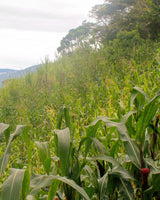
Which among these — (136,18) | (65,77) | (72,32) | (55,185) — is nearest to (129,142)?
(55,185)

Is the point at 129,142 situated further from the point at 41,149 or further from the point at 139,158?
the point at 41,149

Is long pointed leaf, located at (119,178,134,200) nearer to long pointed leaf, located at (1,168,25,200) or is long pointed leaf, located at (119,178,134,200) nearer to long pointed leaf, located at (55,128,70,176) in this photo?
long pointed leaf, located at (55,128,70,176)

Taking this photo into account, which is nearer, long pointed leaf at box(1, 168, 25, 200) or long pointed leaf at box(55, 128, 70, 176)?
long pointed leaf at box(1, 168, 25, 200)

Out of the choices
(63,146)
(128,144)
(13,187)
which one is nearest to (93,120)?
(128,144)

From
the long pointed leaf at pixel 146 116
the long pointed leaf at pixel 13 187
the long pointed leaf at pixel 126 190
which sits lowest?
the long pointed leaf at pixel 126 190

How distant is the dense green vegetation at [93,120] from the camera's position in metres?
0.69

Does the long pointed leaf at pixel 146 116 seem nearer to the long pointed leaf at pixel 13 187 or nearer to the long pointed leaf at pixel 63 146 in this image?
the long pointed leaf at pixel 63 146

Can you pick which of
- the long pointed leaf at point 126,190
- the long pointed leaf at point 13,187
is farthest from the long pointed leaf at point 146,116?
the long pointed leaf at point 13,187

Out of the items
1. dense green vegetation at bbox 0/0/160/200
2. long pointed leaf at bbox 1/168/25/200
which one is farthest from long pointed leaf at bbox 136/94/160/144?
long pointed leaf at bbox 1/168/25/200

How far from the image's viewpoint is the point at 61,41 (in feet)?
59.4

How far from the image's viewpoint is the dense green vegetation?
0.69 metres

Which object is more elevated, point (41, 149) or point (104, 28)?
point (104, 28)

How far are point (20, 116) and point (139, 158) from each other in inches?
213

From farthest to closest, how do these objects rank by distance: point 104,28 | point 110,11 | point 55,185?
1. point 110,11
2. point 104,28
3. point 55,185
